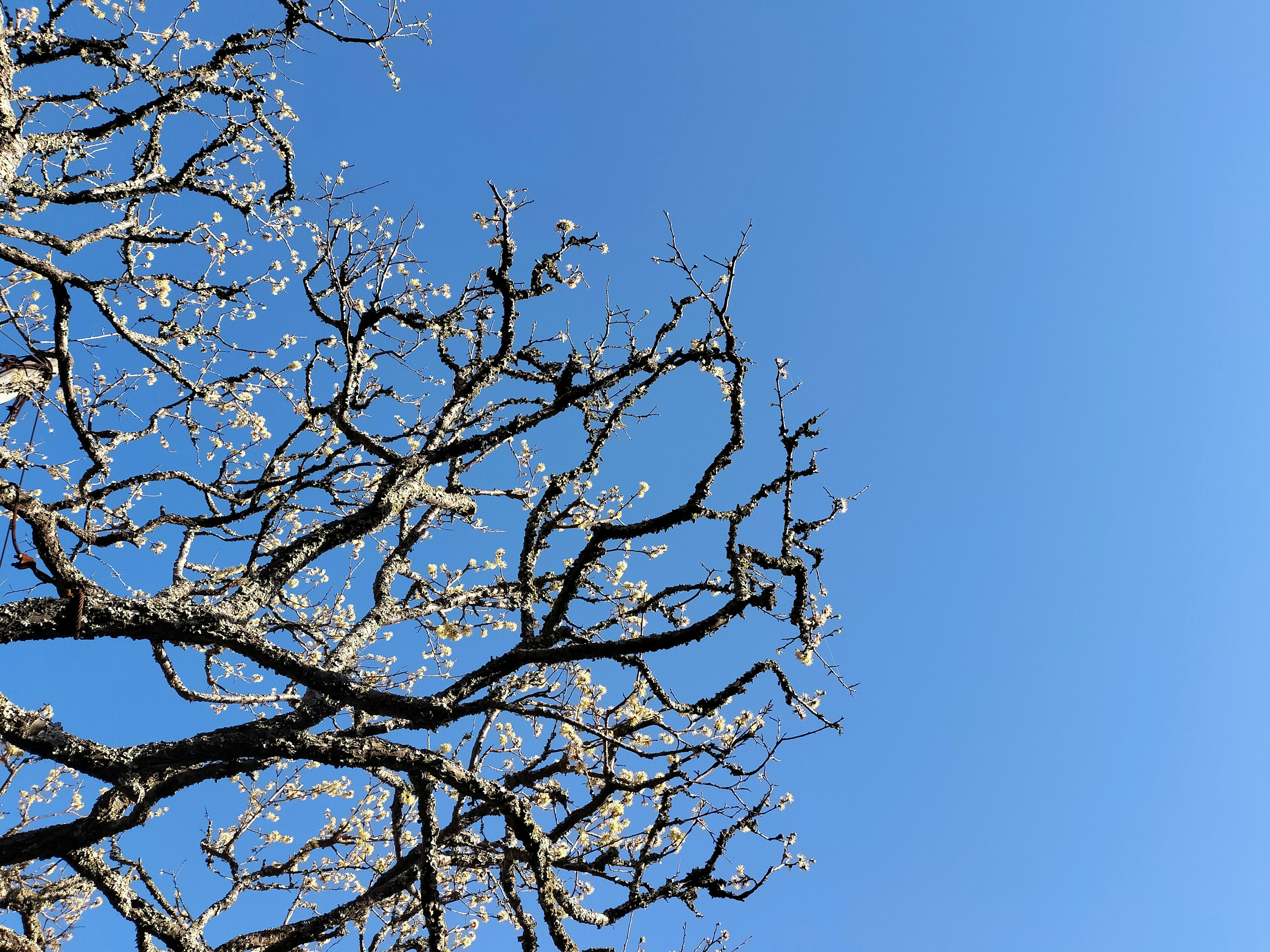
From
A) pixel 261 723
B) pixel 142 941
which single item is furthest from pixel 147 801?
pixel 142 941

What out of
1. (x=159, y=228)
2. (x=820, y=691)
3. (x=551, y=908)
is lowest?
(x=551, y=908)

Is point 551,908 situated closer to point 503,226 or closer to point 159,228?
point 503,226

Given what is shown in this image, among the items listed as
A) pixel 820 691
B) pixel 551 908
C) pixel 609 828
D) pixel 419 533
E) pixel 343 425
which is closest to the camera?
pixel 551 908

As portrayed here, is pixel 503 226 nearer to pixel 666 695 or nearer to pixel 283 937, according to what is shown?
pixel 666 695

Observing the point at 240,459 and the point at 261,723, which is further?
the point at 240,459

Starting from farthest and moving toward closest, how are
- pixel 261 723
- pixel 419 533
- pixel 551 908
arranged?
pixel 419 533 → pixel 261 723 → pixel 551 908

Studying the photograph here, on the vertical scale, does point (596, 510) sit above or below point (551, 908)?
above

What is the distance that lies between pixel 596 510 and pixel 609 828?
3200 mm

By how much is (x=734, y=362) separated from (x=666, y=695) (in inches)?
99.0

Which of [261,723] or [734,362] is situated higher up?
[734,362]

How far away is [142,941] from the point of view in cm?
568

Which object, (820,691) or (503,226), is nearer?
(503,226)

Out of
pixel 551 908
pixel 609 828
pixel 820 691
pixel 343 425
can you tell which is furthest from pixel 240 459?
pixel 820 691

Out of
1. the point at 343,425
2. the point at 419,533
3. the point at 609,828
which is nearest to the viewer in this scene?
the point at 343,425
